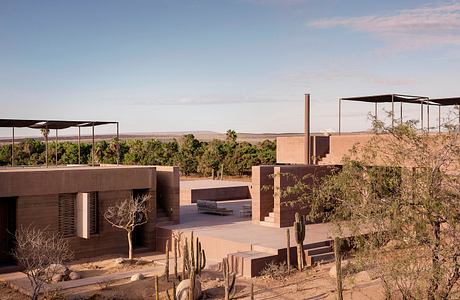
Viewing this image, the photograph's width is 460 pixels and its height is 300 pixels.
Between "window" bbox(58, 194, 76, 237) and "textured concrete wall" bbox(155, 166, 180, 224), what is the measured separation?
179 inches

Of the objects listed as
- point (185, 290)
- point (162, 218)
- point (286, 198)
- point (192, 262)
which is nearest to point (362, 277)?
point (192, 262)

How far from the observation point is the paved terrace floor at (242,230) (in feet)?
59.3

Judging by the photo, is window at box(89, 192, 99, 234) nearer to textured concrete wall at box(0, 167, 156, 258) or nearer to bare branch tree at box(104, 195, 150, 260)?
textured concrete wall at box(0, 167, 156, 258)

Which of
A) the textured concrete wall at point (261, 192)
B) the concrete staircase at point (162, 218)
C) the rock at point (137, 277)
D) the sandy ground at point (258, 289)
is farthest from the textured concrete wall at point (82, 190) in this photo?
the textured concrete wall at point (261, 192)

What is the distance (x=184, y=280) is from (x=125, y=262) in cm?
499

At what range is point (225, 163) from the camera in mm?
51469

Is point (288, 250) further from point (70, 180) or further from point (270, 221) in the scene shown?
point (70, 180)

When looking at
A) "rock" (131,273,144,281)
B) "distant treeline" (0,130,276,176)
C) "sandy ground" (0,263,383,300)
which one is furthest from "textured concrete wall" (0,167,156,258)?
"distant treeline" (0,130,276,176)

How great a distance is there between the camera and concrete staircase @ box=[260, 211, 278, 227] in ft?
69.4

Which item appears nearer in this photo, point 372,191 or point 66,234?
→ point 372,191

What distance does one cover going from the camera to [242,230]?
2055 centimetres

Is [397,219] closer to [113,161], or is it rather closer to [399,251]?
[399,251]

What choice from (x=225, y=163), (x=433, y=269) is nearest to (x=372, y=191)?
(x=433, y=269)

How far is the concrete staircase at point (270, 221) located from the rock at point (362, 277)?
6.08 meters
